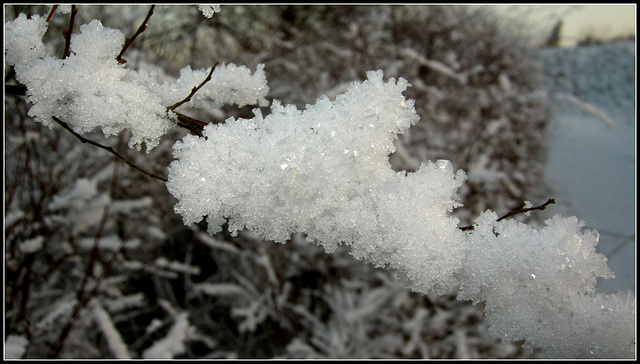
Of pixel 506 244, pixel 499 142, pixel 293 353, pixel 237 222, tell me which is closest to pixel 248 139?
pixel 237 222

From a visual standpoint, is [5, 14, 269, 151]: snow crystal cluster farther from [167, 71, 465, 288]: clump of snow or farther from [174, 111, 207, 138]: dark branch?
[167, 71, 465, 288]: clump of snow

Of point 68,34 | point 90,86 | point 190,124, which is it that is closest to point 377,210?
point 190,124

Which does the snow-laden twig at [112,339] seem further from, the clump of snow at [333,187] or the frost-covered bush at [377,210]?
the clump of snow at [333,187]

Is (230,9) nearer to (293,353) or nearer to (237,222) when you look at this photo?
(293,353)

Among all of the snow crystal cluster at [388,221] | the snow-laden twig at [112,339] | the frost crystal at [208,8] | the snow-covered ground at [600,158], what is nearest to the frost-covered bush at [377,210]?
the snow crystal cluster at [388,221]

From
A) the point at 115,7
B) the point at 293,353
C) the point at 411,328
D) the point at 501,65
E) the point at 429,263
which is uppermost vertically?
the point at 501,65

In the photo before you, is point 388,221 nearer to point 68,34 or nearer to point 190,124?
point 190,124
